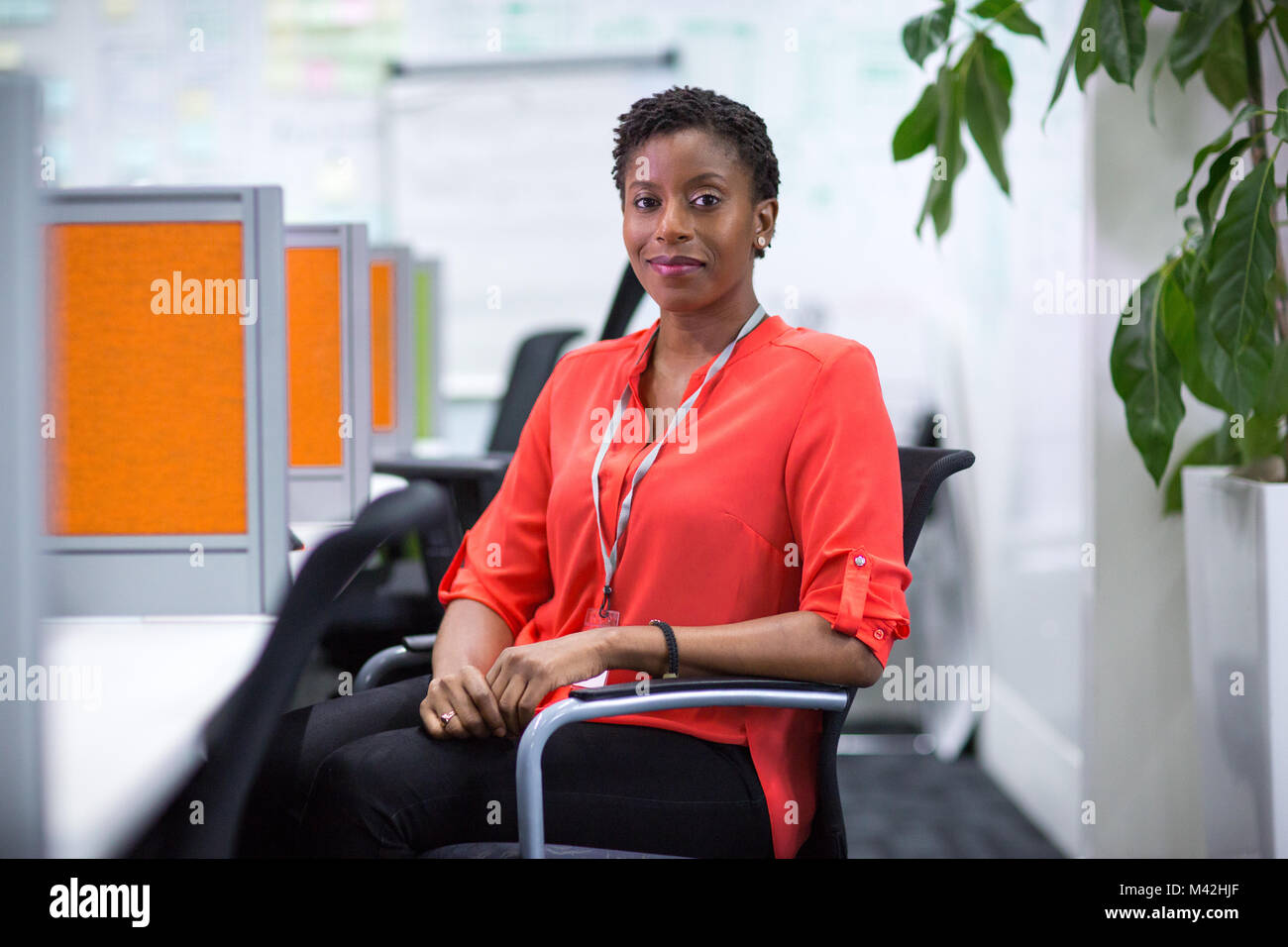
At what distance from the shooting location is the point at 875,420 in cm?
109

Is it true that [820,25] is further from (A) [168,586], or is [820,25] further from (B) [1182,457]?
(A) [168,586]

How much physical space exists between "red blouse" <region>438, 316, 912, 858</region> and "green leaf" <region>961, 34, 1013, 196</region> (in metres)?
0.71

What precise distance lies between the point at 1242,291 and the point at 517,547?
3.13ft

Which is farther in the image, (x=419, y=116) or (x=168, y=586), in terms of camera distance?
(x=419, y=116)

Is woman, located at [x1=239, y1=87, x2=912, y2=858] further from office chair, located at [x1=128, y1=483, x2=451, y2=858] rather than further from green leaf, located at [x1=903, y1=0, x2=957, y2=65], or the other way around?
green leaf, located at [x1=903, y1=0, x2=957, y2=65]

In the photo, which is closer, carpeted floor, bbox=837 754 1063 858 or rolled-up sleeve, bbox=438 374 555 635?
rolled-up sleeve, bbox=438 374 555 635

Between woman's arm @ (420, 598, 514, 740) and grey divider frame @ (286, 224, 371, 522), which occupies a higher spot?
grey divider frame @ (286, 224, 371, 522)

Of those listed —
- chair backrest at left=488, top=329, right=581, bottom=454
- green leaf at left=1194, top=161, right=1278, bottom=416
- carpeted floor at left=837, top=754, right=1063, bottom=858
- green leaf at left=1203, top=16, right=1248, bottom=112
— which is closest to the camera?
green leaf at left=1194, top=161, right=1278, bottom=416

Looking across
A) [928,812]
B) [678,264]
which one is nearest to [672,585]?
[678,264]

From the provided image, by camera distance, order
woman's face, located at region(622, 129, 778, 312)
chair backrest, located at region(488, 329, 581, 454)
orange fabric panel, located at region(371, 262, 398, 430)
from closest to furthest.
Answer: woman's face, located at region(622, 129, 778, 312)
chair backrest, located at region(488, 329, 581, 454)
orange fabric panel, located at region(371, 262, 398, 430)

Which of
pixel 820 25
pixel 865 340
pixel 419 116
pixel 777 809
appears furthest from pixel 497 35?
pixel 777 809

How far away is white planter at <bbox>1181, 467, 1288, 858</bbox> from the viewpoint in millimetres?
1404

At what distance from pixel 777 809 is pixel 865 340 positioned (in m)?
2.31

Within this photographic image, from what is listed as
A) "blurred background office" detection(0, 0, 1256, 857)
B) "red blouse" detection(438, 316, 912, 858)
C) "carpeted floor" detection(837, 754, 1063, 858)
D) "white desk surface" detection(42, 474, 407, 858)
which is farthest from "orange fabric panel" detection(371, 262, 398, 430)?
"red blouse" detection(438, 316, 912, 858)
